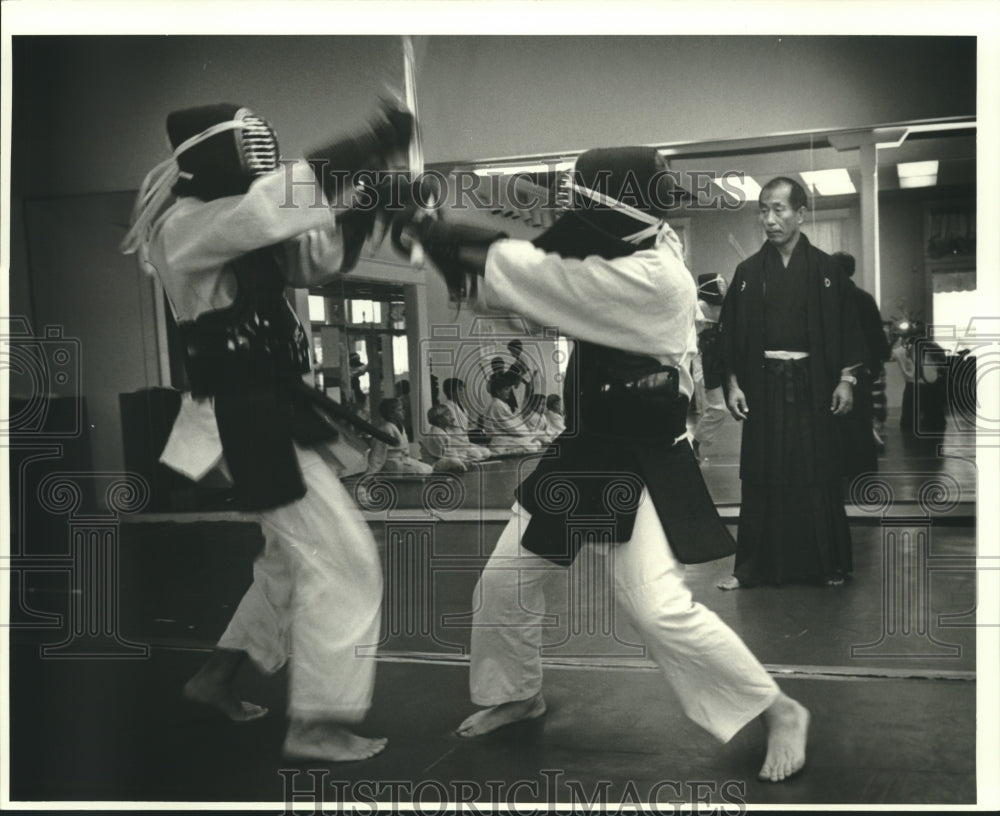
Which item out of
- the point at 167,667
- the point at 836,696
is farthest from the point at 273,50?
the point at 836,696

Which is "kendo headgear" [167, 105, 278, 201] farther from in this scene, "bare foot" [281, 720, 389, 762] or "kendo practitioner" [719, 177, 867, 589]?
"bare foot" [281, 720, 389, 762]

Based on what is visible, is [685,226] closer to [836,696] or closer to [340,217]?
[340,217]

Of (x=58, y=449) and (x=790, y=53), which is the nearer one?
(x=790, y=53)

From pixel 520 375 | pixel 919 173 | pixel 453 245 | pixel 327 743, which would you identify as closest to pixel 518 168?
pixel 453 245

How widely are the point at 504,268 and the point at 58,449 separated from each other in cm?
139

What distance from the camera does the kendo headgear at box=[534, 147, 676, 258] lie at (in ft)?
8.70

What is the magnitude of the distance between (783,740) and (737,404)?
898mm

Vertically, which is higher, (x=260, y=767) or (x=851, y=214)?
(x=851, y=214)

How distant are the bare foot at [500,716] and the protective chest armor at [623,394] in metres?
0.79

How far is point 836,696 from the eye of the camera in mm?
2738

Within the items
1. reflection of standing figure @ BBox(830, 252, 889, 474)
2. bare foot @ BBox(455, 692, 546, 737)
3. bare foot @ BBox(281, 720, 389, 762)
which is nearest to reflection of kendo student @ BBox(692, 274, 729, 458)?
reflection of standing figure @ BBox(830, 252, 889, 474)

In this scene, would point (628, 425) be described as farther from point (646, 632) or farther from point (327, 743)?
point (327, 743)

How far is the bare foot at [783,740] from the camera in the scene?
264 centimetres

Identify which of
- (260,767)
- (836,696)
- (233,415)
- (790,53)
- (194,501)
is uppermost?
(790,53)
